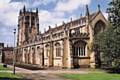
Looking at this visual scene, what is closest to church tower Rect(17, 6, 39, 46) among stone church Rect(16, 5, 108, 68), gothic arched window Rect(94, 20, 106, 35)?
stone church Rect(16, 5, 108, 68)

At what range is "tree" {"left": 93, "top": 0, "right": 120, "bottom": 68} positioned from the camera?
50656mm

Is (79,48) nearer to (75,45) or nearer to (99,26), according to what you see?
(75,45)

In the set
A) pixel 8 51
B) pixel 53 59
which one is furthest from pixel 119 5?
pixel 8 51

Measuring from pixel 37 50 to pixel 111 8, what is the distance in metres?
47.4

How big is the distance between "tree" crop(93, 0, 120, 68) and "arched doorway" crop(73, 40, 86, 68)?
1172 centimetres

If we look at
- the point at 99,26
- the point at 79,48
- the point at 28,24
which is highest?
the point at 28,24

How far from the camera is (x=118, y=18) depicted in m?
50.8

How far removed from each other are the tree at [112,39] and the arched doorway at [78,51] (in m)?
11.7

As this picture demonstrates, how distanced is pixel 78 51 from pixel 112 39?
654 inches

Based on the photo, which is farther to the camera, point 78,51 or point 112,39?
point 78,51

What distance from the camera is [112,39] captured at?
5406 cm

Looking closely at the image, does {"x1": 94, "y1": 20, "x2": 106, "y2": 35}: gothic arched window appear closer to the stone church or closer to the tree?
the stone church

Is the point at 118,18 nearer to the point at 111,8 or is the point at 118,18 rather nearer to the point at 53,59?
the point at 111,8

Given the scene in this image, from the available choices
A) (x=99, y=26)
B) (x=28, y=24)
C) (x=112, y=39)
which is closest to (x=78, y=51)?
(x=99, y=26)
